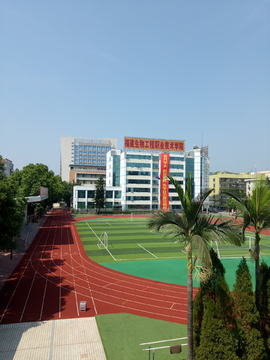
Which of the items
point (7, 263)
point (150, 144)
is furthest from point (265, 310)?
point (150, 144)

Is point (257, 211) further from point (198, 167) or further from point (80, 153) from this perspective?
point (80, 153)

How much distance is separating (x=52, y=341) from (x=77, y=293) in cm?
609

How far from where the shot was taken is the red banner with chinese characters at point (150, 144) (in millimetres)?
75812

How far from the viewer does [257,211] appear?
955 cm

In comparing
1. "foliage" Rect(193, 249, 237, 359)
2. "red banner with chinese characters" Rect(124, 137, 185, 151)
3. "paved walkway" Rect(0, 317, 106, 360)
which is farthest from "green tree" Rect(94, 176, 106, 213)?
"foliage" Rect(193, 249, 237, 359)

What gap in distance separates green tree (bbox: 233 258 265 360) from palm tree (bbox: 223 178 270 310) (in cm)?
40

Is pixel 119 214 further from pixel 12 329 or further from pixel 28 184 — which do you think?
pixel 12 329

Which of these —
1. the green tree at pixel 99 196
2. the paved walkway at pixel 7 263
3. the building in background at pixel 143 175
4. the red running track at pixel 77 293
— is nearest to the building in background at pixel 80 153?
the building in background at pixel 143 175

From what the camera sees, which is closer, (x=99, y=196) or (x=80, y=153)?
(x=99, y=196)

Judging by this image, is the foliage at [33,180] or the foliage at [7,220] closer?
the foliage at [7,220]

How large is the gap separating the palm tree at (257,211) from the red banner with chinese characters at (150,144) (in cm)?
6687

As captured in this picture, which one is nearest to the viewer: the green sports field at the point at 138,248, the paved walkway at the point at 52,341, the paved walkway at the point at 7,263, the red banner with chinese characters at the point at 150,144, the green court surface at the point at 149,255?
the paved walkway at the point at 52,341

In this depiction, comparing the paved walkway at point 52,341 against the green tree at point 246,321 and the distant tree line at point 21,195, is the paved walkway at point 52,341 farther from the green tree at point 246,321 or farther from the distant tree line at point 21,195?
the distant tree line at point 21,195

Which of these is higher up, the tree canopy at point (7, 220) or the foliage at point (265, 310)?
the tree canopy at point (7, 220)
